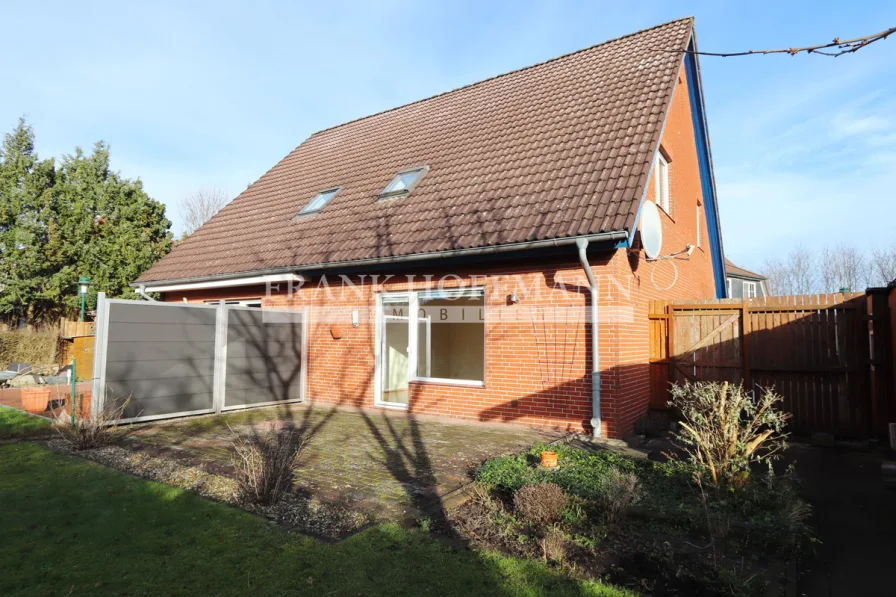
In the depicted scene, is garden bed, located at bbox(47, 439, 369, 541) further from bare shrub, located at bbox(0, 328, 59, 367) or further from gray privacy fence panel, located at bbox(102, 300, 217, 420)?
bare shrub, located at bbox(0, 328, 59, 367)

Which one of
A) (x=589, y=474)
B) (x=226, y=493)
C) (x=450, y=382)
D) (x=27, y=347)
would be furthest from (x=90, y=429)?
(x=27, y=347)

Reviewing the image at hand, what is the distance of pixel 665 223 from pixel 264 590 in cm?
946

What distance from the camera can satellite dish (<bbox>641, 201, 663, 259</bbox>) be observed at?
7902mm

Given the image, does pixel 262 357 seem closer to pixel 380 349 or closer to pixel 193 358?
pixel 193 358

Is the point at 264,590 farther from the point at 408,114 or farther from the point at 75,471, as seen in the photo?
the point at 408,114

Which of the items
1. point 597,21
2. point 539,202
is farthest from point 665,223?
point 597,21

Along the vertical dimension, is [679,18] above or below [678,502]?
above

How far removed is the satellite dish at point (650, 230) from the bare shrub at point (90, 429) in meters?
7.95

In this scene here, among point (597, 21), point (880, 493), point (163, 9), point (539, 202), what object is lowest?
point (880, 493)

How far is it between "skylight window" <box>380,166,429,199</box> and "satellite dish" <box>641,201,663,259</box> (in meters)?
4.70

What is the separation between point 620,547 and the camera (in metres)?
3.79

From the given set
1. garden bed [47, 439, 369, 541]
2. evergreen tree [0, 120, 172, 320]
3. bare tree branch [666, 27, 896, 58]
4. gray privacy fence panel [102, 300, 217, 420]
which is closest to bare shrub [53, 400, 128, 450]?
garden bed [47, 439, 369, 541]

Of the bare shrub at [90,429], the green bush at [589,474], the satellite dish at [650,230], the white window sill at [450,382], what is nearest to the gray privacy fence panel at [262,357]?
the bare shrub at [90,429]

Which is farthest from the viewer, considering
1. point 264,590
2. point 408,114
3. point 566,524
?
point 408,114
